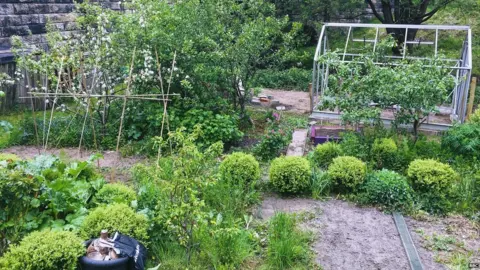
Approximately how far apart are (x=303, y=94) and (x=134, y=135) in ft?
21.8

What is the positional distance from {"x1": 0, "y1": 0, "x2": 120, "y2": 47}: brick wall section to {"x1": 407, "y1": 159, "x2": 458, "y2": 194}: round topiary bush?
27.1ft

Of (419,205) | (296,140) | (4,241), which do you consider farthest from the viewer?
(296,140)

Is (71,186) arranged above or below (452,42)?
below

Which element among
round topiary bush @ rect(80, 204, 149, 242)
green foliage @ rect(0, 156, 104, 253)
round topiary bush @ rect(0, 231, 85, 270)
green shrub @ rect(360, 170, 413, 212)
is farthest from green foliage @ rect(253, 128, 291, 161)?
round topiary bush @ rect(0, 231, 85, 270)

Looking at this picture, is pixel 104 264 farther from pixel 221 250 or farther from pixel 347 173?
pixel 347 173

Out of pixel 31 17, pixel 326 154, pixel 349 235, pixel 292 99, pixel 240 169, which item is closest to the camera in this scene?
pixel 349 235

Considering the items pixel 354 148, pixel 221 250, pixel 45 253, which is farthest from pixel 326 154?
pixel 45 253

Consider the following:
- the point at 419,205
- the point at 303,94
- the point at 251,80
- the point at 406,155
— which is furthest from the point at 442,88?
the point at 303,94

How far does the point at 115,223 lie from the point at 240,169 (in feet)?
7.18

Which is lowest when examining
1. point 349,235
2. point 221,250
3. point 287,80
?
point 349,235

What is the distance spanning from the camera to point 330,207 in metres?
5.67

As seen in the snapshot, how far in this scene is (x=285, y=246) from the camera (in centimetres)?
424

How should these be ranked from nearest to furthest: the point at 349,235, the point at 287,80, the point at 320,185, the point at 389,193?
1. the point at 349,235
2. the point at 389,193
3. the point at 320,185
4. the point at 287,80

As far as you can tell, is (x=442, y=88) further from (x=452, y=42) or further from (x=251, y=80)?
(x=452, y=42)
